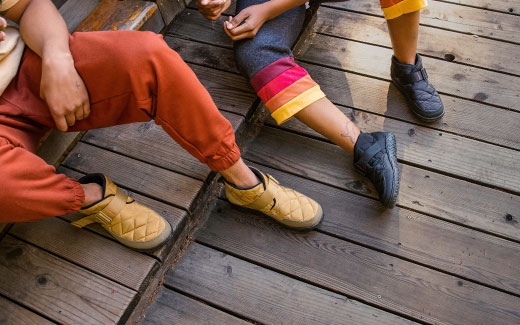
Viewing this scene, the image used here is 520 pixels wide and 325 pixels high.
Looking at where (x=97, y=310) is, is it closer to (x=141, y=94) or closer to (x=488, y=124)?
(x=141, y=94)

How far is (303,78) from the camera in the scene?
49.3 inches

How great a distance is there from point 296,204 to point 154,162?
0.53 meters

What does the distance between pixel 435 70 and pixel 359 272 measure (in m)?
0.91

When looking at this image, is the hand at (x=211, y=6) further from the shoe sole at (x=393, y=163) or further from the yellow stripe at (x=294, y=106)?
the shoe sole at (x=393, y=163)

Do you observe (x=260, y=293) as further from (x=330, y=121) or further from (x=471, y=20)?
(x=471, y=20)

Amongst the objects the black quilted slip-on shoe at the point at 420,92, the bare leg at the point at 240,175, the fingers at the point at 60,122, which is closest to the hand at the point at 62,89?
the fingers at the point at 60,122

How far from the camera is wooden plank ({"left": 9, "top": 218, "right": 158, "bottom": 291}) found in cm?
115

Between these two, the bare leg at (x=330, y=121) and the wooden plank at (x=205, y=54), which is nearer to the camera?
the bare leg at (x=330, y=121)

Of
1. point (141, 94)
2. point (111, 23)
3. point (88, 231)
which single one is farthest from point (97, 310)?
point (111, 23)

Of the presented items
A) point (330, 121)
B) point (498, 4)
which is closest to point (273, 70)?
point (330, 121)

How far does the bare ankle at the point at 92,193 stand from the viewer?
105 cm

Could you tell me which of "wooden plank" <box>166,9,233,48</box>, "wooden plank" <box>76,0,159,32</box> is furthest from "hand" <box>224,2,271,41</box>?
"wooden plank" <box>76,0,159,32</box>

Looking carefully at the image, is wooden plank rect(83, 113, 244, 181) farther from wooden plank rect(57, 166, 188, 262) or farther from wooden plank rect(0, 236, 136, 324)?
wooden plank rect(0, 236, 136, 324)

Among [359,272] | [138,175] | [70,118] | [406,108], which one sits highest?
[70,118]
